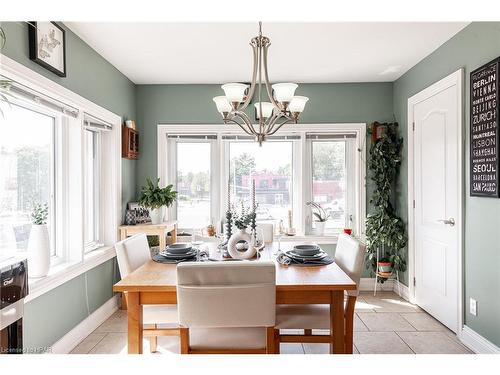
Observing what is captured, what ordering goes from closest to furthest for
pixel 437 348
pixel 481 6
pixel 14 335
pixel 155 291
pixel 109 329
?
pixel 481 6
pixel 14 335
pixel 155 291
pixel 437 348
pixel 109 329

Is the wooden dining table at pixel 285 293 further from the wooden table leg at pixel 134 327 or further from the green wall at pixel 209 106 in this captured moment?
the green wall at pixel 209 106

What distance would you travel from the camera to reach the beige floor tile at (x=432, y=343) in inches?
101

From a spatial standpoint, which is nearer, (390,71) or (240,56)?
(240,56)

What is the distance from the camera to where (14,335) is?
4.58ft

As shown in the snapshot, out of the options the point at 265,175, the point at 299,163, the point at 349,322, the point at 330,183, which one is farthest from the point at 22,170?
the point at 330,183

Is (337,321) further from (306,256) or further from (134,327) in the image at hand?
(134,327)

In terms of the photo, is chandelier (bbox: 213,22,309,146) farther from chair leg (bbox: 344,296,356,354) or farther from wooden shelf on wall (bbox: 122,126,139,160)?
wooden shelf on wall (bbox: 122,126,139,160)

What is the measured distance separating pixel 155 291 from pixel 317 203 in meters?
2.79

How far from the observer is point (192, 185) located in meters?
4.32

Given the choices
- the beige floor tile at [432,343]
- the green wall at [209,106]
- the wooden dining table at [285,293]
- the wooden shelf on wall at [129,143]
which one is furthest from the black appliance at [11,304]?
the green wall at [209,106]

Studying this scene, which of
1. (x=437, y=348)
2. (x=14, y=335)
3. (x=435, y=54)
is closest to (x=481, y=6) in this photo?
(x=14, y=335)

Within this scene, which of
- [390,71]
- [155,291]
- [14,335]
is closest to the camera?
[14,335]

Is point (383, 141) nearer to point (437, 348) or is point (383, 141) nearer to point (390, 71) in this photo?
point (390, 71)

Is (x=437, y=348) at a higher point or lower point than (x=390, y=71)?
lower
